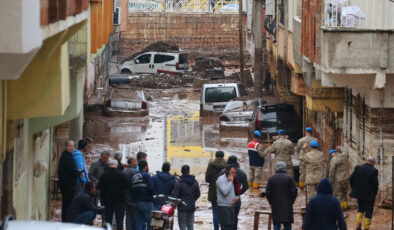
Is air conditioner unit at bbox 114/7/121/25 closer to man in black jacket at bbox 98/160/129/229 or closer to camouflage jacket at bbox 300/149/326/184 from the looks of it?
camouflage jacket at bbox 300/149/326/184

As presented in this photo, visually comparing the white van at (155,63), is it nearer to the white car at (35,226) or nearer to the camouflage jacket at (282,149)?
the camouflage jacket at (282,149)

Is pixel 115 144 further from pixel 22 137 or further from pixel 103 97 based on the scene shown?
pixel 22 137

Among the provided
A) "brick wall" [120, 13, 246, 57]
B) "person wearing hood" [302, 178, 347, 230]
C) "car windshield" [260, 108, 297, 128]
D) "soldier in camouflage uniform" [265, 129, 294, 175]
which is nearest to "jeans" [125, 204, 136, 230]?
"person wearing hood" [302, 178, 347, 230]

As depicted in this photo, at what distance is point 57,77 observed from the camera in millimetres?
10156

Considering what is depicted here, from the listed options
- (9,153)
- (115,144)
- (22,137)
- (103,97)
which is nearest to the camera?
(9,153)

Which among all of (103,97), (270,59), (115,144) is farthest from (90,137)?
(270,59)

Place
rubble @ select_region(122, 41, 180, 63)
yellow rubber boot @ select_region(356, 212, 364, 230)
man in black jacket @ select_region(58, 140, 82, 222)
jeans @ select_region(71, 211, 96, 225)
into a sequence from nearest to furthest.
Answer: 1. jeans @ select_region(71, 211, 96, 225)
2. man in black jacket @ select_region(58, 140, 82, 222)
3. yellow rubber boot @ select_region(356, 212, 364, 230)
4. rubble @ select_region(122, 41, 180, 63)

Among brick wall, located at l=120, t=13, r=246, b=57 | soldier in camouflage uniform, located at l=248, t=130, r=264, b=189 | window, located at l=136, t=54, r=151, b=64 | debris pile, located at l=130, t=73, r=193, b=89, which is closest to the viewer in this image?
soldier in camouflage uniform, located at l=248, t=130, r=264, b=189

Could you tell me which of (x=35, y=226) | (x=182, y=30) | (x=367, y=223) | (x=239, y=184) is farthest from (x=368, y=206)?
(x=182, y=30)

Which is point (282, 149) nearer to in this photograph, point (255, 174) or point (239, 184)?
point (255, 174)

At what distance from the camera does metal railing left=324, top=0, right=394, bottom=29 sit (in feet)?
58.6

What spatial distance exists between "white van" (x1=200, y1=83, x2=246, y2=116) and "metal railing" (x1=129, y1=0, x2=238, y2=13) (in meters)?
33.3

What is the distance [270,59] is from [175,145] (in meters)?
9.78

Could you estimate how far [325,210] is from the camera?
11.8 meters
